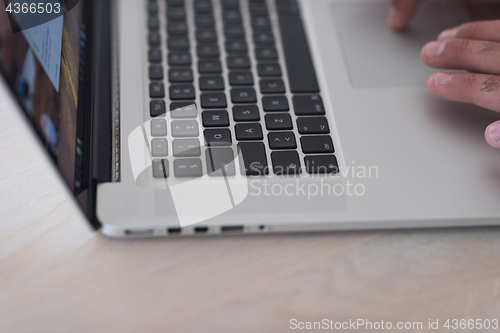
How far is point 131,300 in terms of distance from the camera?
0.37 meters

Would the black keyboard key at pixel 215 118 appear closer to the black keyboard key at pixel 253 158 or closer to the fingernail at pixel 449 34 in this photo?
the black keyboard key at pixel 253 158

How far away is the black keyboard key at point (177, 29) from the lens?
590 millimetres

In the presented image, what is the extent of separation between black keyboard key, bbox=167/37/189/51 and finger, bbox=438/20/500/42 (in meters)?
0.38

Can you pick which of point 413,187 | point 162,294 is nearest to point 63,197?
point 162,294

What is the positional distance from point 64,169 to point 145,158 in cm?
10

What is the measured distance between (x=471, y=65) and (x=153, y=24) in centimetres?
46

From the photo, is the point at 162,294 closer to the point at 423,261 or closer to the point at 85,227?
the point at 85,227

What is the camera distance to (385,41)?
0.61m

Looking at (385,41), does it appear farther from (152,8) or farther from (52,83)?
(52,83)

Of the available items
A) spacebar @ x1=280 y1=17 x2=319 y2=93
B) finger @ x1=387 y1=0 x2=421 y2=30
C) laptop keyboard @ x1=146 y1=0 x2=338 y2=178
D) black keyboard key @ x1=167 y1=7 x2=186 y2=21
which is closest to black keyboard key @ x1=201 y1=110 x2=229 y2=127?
laptop keyboard @ x1=146 y1=0 x2=338 y2=178

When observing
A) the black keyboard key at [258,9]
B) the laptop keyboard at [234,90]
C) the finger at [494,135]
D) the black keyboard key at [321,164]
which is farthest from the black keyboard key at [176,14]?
the finger at [494,135]

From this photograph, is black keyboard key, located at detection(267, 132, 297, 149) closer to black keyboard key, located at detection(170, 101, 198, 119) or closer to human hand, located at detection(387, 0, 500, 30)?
black keyboard key, located at detection(170, 101, 198, 119)

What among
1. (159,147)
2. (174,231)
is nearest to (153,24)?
(159,147)

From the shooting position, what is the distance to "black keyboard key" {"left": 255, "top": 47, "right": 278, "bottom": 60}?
1.86 ft
